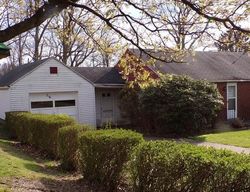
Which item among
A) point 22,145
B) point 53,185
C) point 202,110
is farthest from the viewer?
point 202,110

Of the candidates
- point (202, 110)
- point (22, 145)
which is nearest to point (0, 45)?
point (22, 145)

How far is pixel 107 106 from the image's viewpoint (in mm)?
27766

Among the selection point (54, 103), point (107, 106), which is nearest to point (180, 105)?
point (107, 106)

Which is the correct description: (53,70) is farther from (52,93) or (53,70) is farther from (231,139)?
(231,139)

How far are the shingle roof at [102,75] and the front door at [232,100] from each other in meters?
6.83

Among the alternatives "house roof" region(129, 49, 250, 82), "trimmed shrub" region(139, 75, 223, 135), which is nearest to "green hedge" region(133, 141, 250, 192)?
"trimmed shrub" region(139, 75, 223, 135)

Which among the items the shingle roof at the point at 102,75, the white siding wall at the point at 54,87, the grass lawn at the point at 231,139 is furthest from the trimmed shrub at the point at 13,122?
the grass lawn at the point at 231,139

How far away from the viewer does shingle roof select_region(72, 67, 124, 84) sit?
26.9m

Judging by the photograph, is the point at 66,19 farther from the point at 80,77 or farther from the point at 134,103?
the point at 80,77

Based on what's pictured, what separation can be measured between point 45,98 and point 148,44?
49.7 ft

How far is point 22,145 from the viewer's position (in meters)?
18.0

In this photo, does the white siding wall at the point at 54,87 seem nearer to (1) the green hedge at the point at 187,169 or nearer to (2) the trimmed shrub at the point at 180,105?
(2) the trimmed shrub at the point at 180,105

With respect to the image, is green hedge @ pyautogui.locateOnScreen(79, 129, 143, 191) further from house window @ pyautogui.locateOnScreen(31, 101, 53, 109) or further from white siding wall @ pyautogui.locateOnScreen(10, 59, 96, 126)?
house window @ pyautogui.locateOnScreen(31, 101, 53, 109)

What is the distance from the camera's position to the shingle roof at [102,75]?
2690 centimetres
